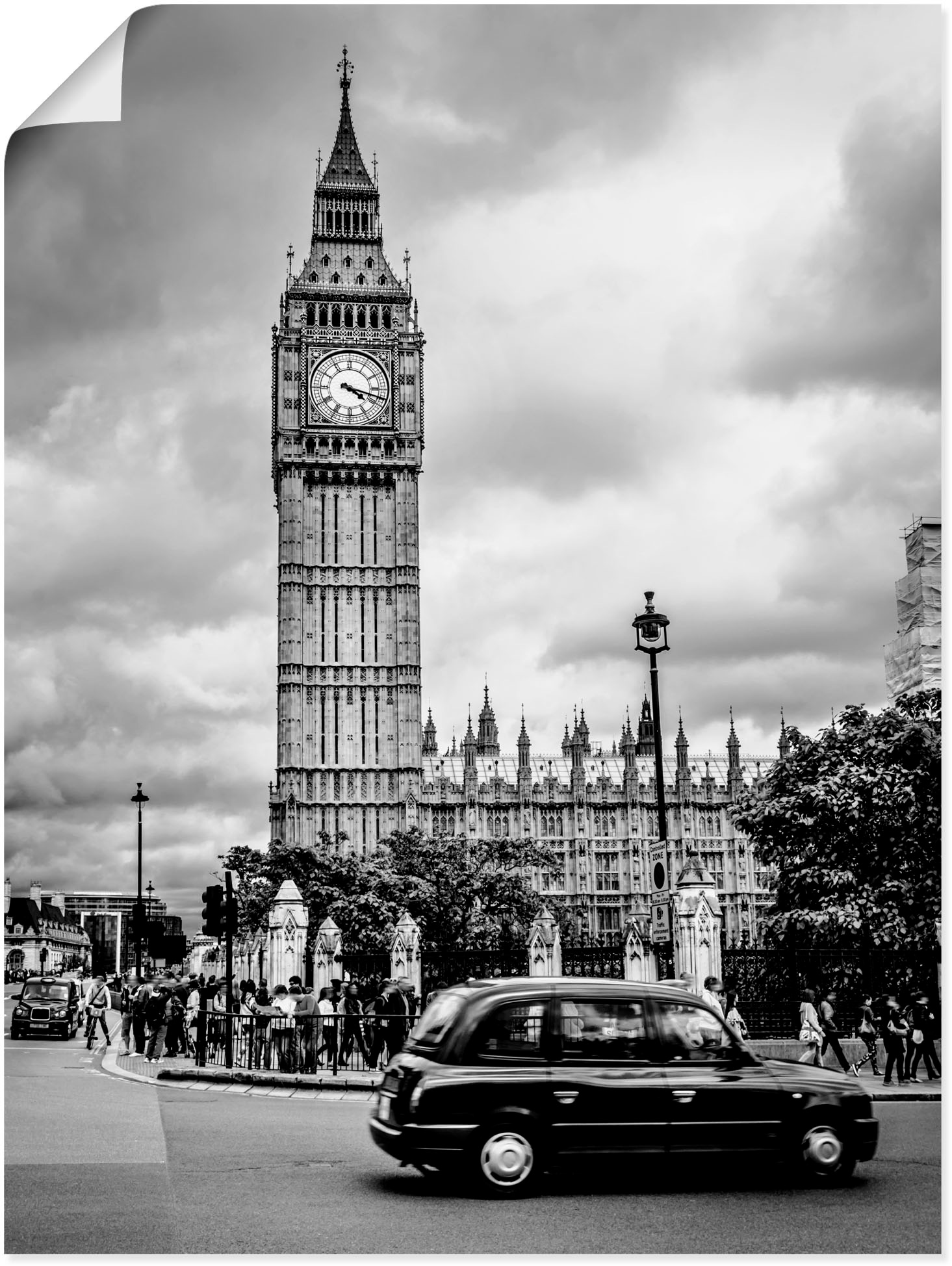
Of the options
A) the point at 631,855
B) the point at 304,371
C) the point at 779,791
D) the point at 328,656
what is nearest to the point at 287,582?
the point at 328,656

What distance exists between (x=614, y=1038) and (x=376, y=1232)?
2.15 meters

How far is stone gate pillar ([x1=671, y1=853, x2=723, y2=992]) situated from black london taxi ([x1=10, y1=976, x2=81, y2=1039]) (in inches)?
668

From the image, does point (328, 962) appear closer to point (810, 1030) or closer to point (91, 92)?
point (810, 1030)

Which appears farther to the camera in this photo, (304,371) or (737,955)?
(304,371)

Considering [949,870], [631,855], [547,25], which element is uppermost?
[547,25]

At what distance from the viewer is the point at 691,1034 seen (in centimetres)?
932

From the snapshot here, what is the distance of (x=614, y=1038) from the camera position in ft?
30.2

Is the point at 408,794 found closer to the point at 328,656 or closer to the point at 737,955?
the point at 328,656

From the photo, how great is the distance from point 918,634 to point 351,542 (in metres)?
65.9

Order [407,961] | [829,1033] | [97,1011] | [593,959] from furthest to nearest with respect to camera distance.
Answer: [97,1011] → [593,959] → [407,961] → [829,1033]

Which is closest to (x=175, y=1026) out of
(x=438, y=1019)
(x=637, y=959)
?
(x=637, y=959)

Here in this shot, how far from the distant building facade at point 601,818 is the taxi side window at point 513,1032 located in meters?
88.1

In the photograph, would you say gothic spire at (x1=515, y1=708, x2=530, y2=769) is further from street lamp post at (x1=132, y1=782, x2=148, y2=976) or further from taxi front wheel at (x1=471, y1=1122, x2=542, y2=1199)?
taxi front wheel at (x1=471, y1=1122, x2=542, y2=1199)

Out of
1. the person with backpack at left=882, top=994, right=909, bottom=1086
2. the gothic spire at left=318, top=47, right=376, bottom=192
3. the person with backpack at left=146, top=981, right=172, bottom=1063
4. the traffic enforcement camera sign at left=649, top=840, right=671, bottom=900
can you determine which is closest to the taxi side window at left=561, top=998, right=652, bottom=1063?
the traffic enforcement camera sign at left=649, top=840, right=671, bottom=900
